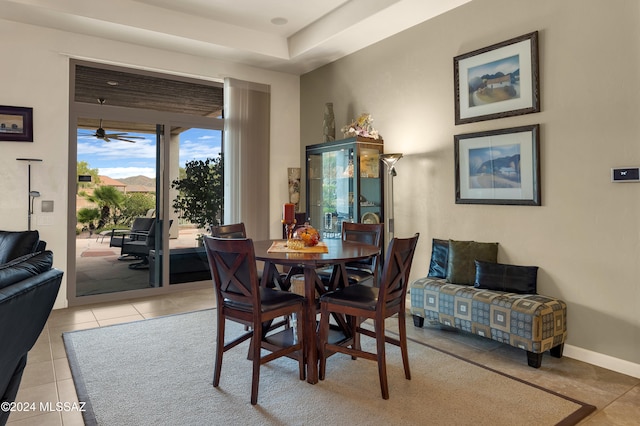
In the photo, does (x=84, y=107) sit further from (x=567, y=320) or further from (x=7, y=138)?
(x=567, y=320)

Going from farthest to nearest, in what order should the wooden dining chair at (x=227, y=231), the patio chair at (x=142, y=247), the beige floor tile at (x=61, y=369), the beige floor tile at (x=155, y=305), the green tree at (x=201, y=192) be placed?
the green tree at (x=201, y=192), the patio chair at (x=142, y=247), the beige floor tile at (x=155, y=305), the wooden dining chair at (x=227, y=231), the beige floor tile at (x=61, y=369)

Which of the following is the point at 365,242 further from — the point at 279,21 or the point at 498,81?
the point at 279,21

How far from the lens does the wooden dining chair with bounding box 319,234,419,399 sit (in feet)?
8.00

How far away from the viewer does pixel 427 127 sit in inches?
167

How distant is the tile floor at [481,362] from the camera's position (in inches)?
89.6

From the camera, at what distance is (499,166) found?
3562 mm

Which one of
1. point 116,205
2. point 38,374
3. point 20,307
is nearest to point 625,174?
point 20,307

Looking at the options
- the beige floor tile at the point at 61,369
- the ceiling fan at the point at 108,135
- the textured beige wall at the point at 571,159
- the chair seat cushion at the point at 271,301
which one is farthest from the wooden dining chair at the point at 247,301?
the ceiling fan at the point at 108,135

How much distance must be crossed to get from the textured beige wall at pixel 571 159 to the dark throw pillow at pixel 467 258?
0.12m

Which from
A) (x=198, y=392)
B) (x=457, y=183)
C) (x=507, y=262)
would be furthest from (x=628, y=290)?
(x=198, y=392)

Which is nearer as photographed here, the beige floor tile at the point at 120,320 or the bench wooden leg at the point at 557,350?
the bench wooden leg at the point at 557,350

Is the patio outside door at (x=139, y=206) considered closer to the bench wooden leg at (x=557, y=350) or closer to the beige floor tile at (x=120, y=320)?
the beige floor tile at (x=120, y=320)

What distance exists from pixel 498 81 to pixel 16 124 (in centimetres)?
467

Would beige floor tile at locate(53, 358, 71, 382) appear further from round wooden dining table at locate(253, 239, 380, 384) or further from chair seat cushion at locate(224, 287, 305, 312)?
round wooden dining table at locate(253, 239, 380, 384)
